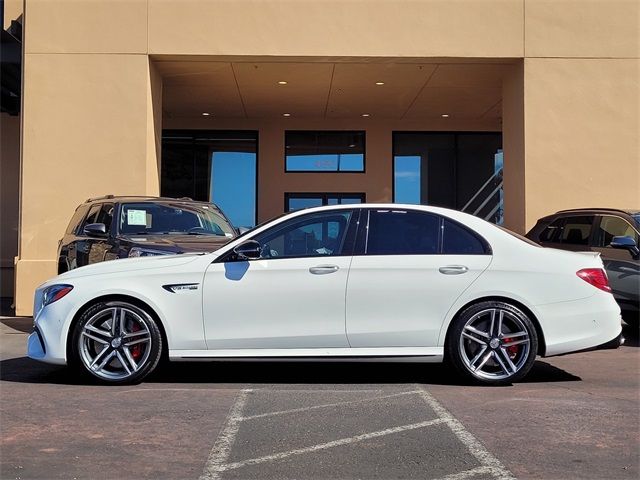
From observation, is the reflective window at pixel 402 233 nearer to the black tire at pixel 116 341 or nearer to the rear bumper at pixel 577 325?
the rear bumper at pixel 577 325

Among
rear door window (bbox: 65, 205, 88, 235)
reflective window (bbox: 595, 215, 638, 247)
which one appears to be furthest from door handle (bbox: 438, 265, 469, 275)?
rear door window (bbox: 65, 205, 88, 235)

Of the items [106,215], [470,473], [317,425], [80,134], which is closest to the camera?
[470,473]

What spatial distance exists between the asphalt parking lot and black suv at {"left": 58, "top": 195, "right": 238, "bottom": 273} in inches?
65.6

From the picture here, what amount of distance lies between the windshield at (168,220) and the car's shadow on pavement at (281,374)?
215 centimetres

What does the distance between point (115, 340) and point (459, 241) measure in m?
3.22

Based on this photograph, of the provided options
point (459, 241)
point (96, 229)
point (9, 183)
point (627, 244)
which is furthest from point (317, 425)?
point (9, 183)

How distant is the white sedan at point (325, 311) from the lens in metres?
6.09

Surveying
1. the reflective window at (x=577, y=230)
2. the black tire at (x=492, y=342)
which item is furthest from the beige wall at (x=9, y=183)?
the black tire at (x=492, y=342)

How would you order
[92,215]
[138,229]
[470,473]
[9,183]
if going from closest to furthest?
[470,473] < [138,229] < [92,215] < [9,183]

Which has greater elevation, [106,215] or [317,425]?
[106,215]

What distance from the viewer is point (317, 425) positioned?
495 centimetres

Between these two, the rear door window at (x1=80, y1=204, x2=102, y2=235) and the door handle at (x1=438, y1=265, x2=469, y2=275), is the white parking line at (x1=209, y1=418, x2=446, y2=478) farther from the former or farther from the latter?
the rear door window at (x1=80, y1=204, x2=102, y2=235)

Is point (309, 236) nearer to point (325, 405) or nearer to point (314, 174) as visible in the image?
point (325, 405)

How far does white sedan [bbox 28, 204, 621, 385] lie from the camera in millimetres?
6086
